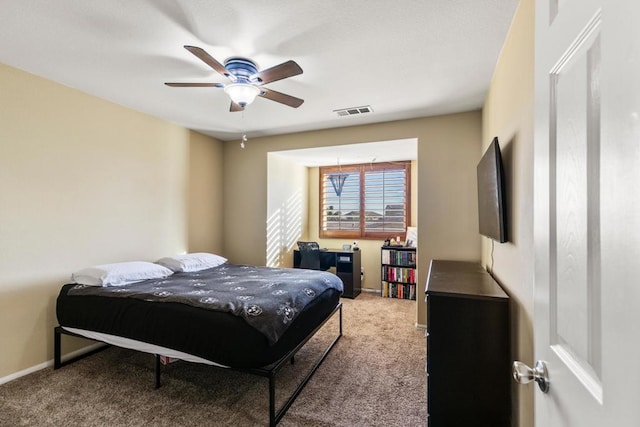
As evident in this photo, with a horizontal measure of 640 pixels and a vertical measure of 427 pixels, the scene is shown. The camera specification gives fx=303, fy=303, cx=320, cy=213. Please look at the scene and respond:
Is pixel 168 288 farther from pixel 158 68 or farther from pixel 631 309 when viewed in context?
pixel 631 309

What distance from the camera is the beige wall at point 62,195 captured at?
96.3 inches

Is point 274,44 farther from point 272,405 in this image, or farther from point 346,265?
point 346,265

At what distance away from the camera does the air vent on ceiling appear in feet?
10.9

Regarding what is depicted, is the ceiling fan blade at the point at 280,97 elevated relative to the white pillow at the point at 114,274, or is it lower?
elevated

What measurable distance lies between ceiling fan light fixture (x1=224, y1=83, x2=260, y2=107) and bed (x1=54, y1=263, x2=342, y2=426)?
148cm

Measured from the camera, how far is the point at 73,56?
226 centimetres

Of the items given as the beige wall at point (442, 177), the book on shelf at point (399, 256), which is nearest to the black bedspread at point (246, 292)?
the beige wall at point (442, 177)

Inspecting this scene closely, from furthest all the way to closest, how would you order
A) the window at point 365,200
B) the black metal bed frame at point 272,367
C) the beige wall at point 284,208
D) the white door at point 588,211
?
the window at point 365,200, the beige wall at point 284,208, the black metal bed frame at point 272,367, the white door at point 588,211

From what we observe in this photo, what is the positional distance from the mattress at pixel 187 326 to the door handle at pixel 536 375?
141 centimetres

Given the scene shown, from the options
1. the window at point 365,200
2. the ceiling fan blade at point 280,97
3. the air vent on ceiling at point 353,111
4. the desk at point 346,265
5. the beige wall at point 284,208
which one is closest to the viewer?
the ceiling fan blade at point 280,97

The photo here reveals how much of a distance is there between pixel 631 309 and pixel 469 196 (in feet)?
10.7

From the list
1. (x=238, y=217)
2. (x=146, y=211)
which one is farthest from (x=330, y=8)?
(x=238, y=217)

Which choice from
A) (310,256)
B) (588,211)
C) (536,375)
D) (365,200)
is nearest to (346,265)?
(310,256)

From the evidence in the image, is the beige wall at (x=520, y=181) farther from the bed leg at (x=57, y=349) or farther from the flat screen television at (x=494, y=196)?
the bed leg at (x=57, y=349)
